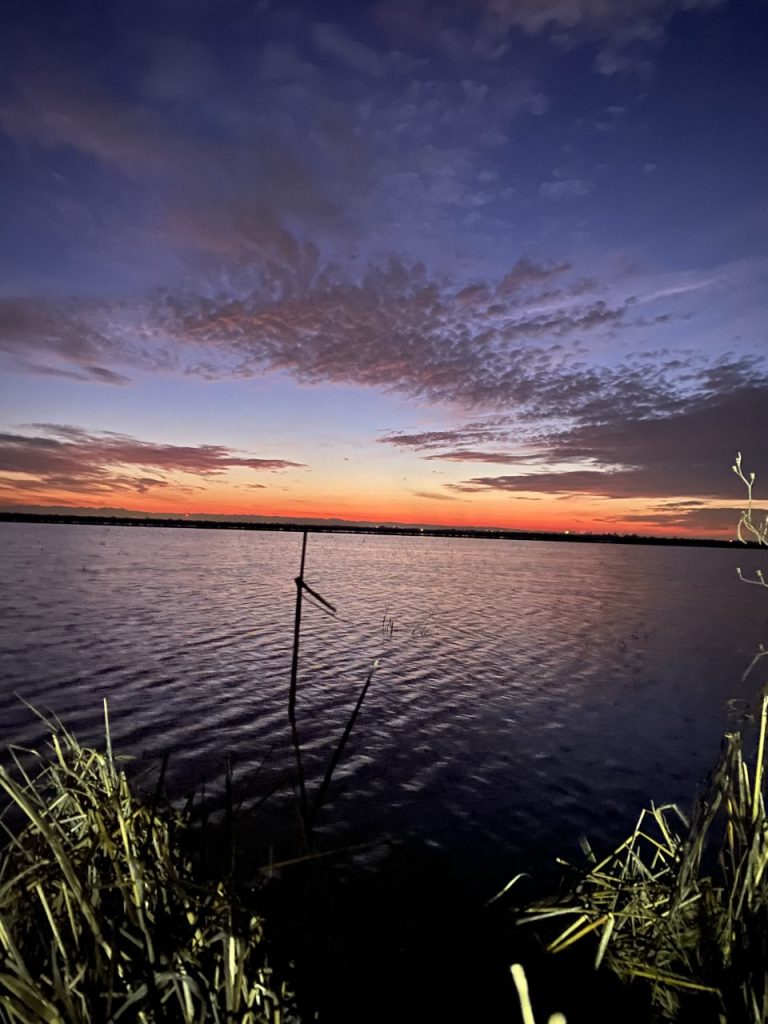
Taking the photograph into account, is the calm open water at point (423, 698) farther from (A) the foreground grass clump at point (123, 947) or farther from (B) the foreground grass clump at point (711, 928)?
(A) the foreground grass clump at point (123, 947)

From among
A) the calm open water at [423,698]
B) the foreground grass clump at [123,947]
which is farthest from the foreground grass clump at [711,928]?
the calm open water at [423,698]

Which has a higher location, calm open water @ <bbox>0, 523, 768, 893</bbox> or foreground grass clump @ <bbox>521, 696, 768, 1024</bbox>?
foreground grass clump @ <bbox>521, 696, 768, 1024</bbox>


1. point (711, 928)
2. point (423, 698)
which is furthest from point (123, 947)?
point (423, 698)

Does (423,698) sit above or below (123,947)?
below

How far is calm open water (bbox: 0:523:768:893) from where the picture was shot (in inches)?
433

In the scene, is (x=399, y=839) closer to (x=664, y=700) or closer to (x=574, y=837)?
(x=574, y=837)

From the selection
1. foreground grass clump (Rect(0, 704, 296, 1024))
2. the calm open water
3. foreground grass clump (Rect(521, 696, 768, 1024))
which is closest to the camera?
foreground grass clump (Rect(0, 704, 296, 1024))

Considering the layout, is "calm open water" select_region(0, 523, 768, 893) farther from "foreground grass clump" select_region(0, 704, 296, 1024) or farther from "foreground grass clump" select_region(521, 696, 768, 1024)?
"foreground grass clump" select_region(0, 704, 296, 1024)

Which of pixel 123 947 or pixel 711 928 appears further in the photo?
pixel 711 928

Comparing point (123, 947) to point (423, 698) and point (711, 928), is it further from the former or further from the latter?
point (423, 698)

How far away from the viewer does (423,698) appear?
17328 millimetres

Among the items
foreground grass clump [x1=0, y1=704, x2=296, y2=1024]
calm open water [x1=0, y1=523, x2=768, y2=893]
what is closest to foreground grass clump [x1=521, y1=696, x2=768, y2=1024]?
foreground grass clump [x1=0, y1=704, x2=296, y2=1024]

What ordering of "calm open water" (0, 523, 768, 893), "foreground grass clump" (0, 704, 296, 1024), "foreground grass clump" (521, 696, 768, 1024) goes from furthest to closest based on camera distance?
"calm open water" (0, 523, 768, 893), "foreground grass clump" (521, 696, 768, 1024), "foreground grass clump" (0, 704, 296, 1024)

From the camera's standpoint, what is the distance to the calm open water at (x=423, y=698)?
11000 millimetres
